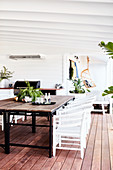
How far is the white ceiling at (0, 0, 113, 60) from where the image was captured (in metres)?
3.65

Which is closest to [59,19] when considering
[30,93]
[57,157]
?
[30,93]

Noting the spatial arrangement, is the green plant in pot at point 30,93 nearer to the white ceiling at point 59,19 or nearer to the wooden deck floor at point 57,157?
the wooden deck floor at point 57,157

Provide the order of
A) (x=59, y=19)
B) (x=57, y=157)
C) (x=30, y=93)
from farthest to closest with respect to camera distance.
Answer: (x=30, y=93) → (x=59, y=19) → (x=57, y=157)

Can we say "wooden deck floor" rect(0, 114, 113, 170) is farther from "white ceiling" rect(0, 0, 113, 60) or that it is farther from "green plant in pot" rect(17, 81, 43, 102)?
"white ceiling" rect(0, 0, 113, 60)

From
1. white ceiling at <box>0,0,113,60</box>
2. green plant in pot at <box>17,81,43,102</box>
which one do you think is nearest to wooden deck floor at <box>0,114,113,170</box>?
green plant in pot at <box>17,81,43,102</box>

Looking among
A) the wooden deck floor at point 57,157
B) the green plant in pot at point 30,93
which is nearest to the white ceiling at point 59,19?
the green plant in pot at point 30,93

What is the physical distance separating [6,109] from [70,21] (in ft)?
7.18

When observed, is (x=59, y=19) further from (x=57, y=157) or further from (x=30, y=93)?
(x=57, y=157)

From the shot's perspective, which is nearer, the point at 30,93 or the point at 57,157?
the point at 57,157

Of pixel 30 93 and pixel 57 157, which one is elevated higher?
pixel 30 93

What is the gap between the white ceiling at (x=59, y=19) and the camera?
365 cm

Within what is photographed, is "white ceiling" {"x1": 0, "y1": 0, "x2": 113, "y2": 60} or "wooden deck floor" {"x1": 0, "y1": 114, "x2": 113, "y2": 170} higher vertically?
"white ceiling" {"x1": 0, "y1": 0, "x2": 113, "y2": 60}

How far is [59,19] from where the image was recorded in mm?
4328

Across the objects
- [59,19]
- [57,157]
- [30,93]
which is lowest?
[57,157]
